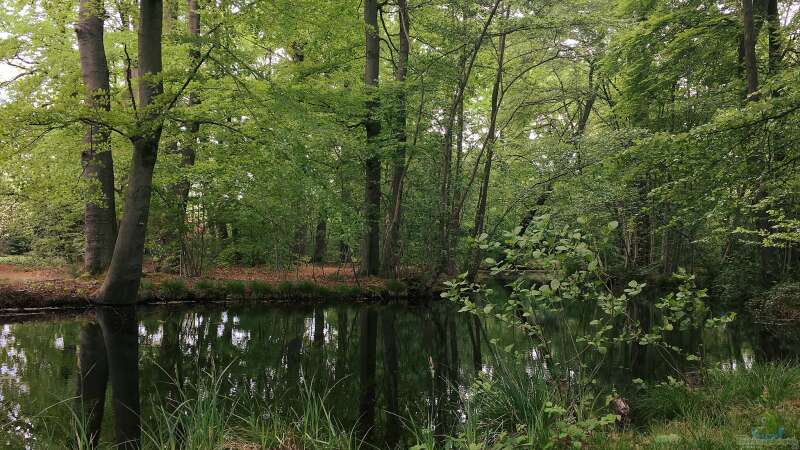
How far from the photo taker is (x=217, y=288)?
11.7 metres

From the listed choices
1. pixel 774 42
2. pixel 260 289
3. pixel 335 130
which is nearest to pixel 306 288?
pixel 260 289

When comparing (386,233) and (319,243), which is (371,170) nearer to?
(386,233)

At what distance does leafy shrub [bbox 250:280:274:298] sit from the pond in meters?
1.74

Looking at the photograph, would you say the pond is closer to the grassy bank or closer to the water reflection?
the water reflection

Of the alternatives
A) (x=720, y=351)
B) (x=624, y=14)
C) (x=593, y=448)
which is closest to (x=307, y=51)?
(x=624, y=14)

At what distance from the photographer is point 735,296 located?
11836 mm

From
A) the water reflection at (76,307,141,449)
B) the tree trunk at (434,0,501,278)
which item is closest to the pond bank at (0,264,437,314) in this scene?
the tree trunk at (434,0,501,278)

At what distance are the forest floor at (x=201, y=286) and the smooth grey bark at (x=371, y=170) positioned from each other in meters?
0.75

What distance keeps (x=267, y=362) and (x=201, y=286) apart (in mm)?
6149

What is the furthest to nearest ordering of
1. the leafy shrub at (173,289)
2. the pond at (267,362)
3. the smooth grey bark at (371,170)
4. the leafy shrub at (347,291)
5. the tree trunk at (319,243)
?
1. the tree trunk at (319,243)
2. the smooth grey bark at (371,170)
3. the leafy shrub at (347,291)
4. the leafy shrub at (173,289)
5. the pond at (267,362)

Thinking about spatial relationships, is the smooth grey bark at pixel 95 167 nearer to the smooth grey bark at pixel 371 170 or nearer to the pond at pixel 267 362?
the pond at pixel 267 362

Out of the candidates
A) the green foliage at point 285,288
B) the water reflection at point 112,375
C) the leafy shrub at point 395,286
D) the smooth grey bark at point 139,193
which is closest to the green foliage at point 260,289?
the green foliage at point 285,288

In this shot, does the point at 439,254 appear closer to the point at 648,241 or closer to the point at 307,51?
the point at 307,51

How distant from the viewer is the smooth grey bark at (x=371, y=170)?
1375 cm
